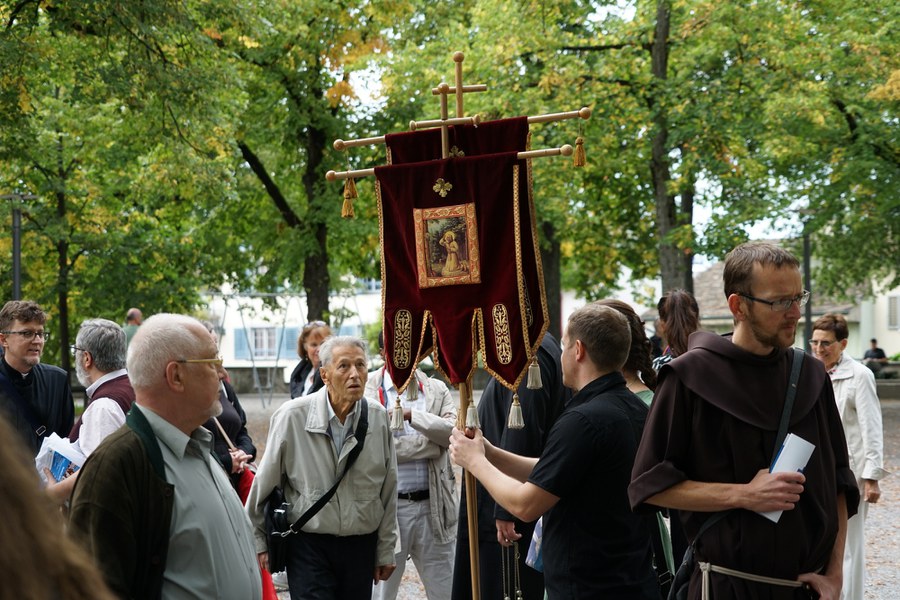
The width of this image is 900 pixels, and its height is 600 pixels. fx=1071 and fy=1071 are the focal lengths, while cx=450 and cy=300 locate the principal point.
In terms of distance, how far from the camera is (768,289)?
12.8 ft

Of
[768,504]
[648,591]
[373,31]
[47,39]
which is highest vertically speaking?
[373,31]

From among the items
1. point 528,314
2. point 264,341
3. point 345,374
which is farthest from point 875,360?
point 264,341

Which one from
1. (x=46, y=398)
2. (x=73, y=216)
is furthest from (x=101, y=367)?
(x=73, y=216)

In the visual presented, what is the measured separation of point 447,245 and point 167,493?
2493mm

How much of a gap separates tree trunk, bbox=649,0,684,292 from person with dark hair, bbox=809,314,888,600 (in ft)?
40.2

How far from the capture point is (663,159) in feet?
67.3

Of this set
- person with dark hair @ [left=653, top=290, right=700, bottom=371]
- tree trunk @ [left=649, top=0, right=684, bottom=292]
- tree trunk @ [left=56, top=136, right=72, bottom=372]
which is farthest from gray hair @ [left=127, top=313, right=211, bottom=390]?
tree trunk @ [left=56, top=136, right=72, bottom=372]

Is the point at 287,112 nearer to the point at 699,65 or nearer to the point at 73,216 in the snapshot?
the point at 73,216

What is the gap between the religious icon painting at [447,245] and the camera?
18.0ft

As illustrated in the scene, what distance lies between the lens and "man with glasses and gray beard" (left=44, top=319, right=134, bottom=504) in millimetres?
5461

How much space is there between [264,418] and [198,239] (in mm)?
4735

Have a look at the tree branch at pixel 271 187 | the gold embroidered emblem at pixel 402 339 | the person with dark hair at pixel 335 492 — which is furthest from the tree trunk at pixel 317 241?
the gold embroidered emblem at pixel 402 339

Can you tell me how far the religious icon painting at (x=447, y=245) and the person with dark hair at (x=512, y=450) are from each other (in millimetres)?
1045

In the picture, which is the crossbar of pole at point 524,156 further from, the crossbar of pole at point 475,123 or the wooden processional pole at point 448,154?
the crossbar of pole at point 475,123
